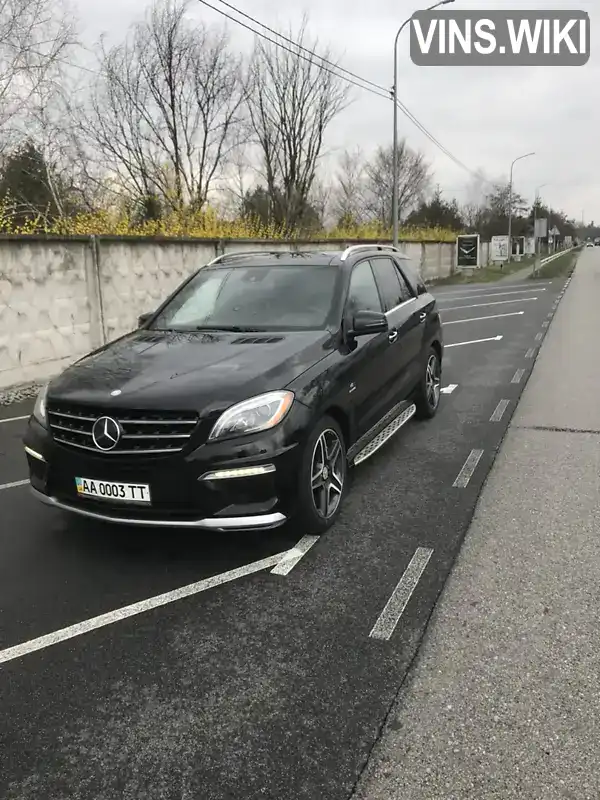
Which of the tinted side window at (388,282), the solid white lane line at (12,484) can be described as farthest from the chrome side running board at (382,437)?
the solid white lane line at (12,484)

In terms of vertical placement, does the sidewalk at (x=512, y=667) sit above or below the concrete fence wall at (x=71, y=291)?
below

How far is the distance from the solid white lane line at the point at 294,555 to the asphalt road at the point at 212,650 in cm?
5

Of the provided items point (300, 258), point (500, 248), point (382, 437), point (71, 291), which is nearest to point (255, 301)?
point (300, 258)

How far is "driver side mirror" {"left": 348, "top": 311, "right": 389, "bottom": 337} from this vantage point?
4.61m

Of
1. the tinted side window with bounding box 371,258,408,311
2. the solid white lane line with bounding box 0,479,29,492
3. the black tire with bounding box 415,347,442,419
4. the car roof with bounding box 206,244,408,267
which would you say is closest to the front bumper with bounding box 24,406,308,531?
the solid white lane line with bounding box 0,479,29,492

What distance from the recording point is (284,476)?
144 inches

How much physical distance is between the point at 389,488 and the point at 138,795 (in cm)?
307

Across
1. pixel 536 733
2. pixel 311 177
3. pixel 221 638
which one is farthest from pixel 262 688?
pixel 311 177

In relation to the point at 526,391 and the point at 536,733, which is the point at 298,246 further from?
the point at 536,733

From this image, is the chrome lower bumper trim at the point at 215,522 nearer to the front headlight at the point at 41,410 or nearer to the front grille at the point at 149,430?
the front grille at the point at 149,430

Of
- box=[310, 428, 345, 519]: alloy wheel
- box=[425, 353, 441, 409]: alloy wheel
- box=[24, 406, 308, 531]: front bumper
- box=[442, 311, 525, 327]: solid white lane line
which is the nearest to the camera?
box=[24, 406, 308, 531]: front bumper

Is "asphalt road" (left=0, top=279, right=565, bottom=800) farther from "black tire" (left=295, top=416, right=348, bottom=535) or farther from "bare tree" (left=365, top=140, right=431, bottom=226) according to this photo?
"bare tree" (left=365, top=140, right=431, bottom=226)

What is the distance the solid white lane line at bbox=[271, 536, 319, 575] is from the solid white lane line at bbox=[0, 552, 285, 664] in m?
0.04

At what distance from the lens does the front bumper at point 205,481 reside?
3459 millimetres
